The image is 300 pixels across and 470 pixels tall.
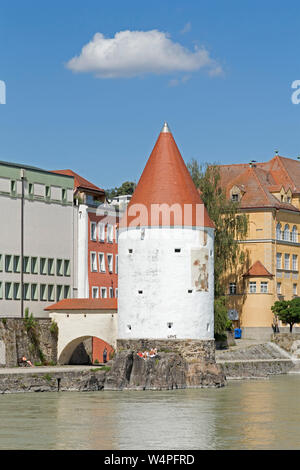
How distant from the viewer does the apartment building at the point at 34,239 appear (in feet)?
194

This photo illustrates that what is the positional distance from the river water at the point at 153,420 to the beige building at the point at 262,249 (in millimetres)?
28246

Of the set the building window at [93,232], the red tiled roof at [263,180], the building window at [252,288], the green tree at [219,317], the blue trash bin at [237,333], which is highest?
the red tiled roof at [263,180]

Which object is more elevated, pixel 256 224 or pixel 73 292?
pixel 256 224

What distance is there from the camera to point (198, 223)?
5566 cm

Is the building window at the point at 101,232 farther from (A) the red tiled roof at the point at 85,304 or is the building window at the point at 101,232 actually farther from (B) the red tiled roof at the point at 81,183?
(A) the red tiled roof at the point at 85,304

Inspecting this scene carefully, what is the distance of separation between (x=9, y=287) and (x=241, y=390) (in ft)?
45.1

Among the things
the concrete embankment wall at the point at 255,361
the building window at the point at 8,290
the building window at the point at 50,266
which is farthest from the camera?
the building window at the point at 50,266

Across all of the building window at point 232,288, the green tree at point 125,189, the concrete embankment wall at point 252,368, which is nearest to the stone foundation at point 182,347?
the concrete embankment wall at point 252,368

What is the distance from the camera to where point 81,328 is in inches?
2335

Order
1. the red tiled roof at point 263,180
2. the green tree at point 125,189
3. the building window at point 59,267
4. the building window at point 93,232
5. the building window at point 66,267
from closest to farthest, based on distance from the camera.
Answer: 1. the building window at point 59,267
2. the building window at point 66,267
3. the building window at point 93,232
4. the red tiled roof at point 263,180
5. the green tree at point 125,189

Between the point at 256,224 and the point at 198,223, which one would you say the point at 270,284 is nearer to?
the point at 256,224
